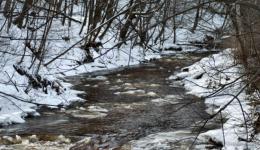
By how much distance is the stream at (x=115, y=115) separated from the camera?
10.1 meters

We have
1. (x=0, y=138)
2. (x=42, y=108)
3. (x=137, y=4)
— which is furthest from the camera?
(x=42, y=108)

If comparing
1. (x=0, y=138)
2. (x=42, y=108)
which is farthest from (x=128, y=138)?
(x=42, y=108)

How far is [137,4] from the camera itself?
9.89 feet

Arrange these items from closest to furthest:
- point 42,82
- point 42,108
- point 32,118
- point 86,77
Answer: point 32,118
point 42,108
point 42,82
point 86,77

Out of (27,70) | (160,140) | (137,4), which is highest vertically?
(137,4)

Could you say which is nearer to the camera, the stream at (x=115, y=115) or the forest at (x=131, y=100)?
the forest at (x=131, y=100)

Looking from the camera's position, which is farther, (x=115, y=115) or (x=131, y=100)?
(x=131, y=100)

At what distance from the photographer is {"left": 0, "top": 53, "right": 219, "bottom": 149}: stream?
1012cm

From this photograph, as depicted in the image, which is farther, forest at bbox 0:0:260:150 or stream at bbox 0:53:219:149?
stream at bbox 0:53:219:149

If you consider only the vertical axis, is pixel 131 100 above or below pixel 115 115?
above

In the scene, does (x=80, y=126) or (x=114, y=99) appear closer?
(x=80, y=126)

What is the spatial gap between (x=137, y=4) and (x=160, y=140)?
712 cm

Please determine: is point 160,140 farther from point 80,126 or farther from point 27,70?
point 27,70

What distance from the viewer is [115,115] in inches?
480
